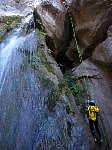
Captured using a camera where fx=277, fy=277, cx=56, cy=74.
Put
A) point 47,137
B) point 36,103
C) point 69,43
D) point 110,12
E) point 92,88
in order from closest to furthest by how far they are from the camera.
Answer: point 47,137 < point 36,103 < point 92,88 < point 110,12 < point 69,43

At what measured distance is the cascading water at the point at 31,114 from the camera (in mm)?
8406

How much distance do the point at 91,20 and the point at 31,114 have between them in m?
5.87

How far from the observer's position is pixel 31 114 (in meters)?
8.76

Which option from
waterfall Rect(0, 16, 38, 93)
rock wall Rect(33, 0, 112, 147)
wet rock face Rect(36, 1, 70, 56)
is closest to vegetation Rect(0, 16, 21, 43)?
waterfall Rect(0, 16, 38, 93)

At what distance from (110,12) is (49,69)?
4.34 meters

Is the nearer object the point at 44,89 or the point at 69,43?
the point at 44,89

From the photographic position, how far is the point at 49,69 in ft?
32.7

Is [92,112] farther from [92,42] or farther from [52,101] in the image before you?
[92,42]

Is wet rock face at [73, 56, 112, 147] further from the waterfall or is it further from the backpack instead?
the waterfall

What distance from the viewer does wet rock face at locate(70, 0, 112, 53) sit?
1238 centimetres

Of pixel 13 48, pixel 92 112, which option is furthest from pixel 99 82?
pixel 13 48

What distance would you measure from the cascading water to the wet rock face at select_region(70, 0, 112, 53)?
3608 mm

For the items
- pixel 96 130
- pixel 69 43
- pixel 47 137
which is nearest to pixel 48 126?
pixel 47 137

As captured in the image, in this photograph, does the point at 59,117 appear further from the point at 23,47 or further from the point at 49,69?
the point at 23,47
